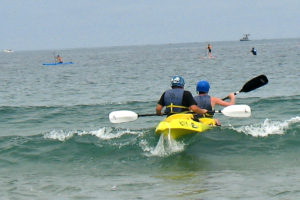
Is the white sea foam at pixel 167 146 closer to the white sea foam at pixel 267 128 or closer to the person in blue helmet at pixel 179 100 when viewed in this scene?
the person in blue helmet at pixel 179 100

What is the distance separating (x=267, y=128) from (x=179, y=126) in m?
3.77

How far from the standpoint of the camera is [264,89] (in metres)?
24.2

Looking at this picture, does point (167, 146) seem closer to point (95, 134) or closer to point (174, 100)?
point (174, 100)

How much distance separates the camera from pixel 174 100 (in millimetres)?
11445

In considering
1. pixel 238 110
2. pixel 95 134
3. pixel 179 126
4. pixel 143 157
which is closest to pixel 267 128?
pixel 238 110

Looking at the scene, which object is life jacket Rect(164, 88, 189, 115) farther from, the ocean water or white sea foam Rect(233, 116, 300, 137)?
white sea foam Rect(233, 116, 300, 137)

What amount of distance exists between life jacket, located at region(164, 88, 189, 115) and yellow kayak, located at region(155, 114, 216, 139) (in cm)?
14

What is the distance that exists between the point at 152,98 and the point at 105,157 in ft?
37.4

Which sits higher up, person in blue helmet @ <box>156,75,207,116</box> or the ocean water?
person in blue helmet @ <box>156,75,207,116</box>

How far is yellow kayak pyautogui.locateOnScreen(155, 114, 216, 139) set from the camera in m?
10.9

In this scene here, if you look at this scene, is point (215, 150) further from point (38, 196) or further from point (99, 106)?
point (99, 106)

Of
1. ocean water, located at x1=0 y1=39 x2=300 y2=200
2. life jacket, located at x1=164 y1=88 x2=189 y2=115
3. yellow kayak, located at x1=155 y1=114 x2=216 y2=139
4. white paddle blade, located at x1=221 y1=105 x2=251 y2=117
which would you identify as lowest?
ocean water, located at x1=0 y1=39 x2=300 y2=200

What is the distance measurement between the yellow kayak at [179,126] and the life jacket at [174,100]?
5.7 inches

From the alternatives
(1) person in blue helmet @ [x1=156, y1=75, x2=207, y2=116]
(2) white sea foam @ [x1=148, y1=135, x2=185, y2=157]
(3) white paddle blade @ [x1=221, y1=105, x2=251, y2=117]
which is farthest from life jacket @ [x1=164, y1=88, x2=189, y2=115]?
(3) white paddle blade @ [x1=221, y1=105, x2=251, y2=117]
